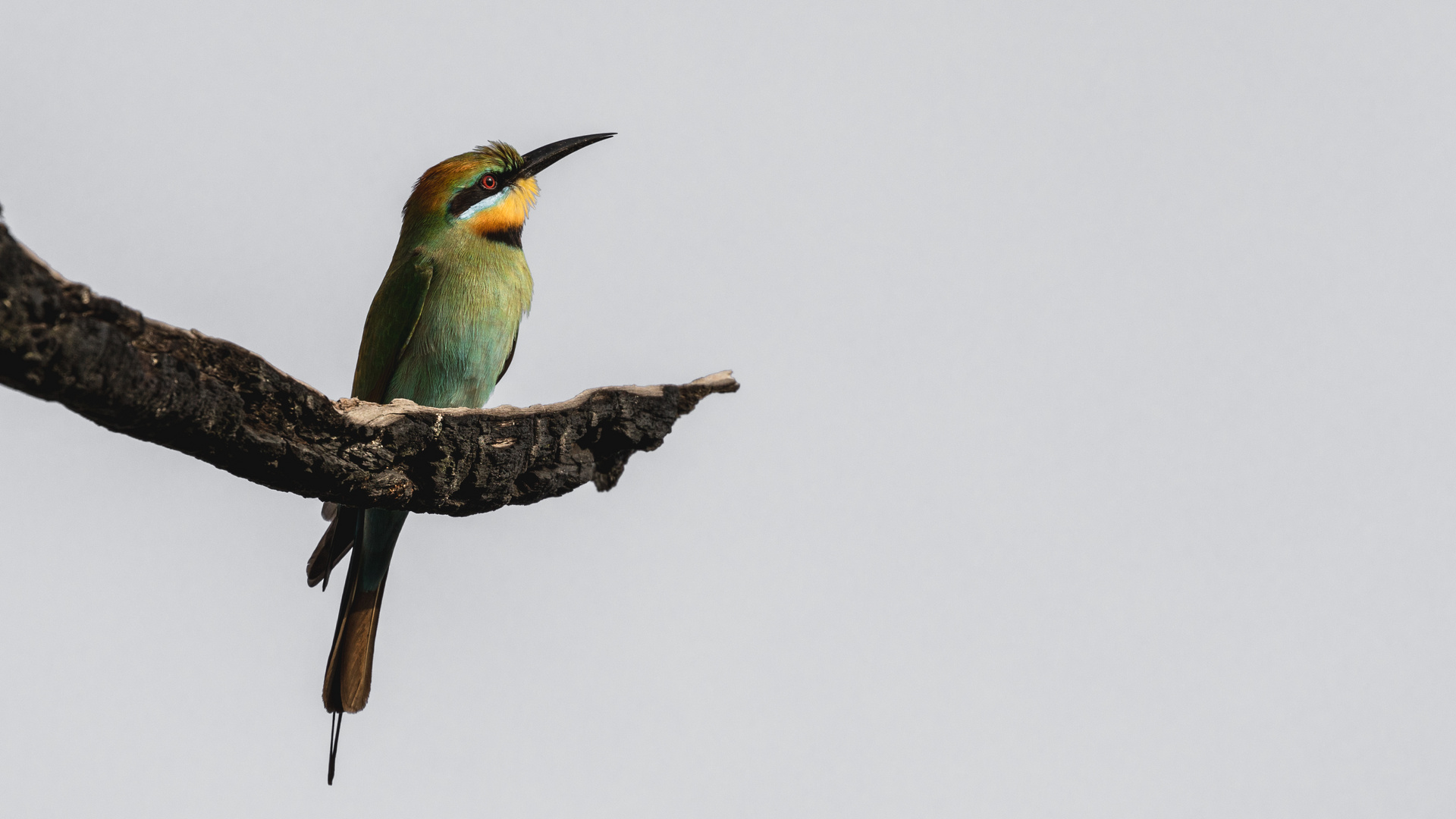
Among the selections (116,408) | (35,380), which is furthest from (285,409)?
(35,380)

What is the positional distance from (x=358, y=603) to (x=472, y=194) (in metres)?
1.49

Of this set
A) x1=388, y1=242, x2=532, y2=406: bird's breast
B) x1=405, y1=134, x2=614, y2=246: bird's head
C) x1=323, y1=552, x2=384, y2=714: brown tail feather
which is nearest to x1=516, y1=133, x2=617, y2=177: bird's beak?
x1=405, y1=134, x2=614, y2=246: bird's head

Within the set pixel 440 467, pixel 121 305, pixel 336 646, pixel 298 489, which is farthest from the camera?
pixel 336 646

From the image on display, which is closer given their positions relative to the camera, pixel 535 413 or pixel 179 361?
pixel 179 361

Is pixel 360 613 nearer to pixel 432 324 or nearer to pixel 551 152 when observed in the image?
pixel 432 324

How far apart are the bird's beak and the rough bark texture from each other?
162cm

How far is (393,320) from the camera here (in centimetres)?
367

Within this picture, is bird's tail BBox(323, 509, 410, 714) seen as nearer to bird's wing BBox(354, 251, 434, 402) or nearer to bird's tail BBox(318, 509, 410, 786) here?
bird's tail BBox(318, 509, 410, 786)

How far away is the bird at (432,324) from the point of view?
11.4 feet

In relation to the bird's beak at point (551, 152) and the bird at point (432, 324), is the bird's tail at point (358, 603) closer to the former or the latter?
the bird at point (432, 324)

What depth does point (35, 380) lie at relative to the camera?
5.36 ft

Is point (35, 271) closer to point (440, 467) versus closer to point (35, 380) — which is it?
point (35, 380)

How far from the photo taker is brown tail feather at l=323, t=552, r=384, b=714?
11.1 feet

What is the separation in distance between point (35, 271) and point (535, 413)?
1307 millimetres
